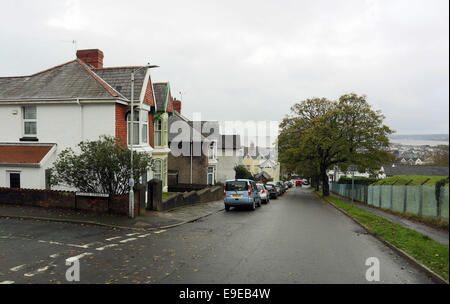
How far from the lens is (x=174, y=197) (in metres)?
19.1

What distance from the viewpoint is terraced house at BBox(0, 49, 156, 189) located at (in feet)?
58.1

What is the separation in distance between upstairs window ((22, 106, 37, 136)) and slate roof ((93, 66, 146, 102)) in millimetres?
4694

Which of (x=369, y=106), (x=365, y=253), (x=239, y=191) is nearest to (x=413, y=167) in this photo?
(x=369, y=106)

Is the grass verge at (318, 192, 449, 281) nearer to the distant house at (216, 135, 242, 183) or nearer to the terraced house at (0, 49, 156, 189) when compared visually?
the terraced house at (0, 49, 156, 189)

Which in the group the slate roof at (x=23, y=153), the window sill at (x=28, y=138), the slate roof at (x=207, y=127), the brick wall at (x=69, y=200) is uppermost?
the slate roof at (x=207, y=127)

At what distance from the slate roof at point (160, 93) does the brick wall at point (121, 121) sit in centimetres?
578

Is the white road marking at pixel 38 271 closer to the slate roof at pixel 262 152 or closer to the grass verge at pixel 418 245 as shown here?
the grass verge at pixel 418 245

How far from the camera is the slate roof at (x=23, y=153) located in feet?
57.5

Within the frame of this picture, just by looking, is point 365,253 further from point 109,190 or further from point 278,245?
point 109,190

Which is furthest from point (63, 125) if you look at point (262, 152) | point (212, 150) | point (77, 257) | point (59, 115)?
point (262, 152)

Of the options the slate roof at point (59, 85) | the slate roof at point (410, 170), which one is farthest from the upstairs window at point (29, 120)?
the slate roof at point (410, 170)

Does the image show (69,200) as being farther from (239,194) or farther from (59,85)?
(239,194)

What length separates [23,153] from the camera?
18.3 meters

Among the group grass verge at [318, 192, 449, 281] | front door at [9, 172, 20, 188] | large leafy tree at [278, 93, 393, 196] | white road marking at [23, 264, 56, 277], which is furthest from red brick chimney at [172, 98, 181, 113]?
white road marking at [23, 264, 56, 277]
